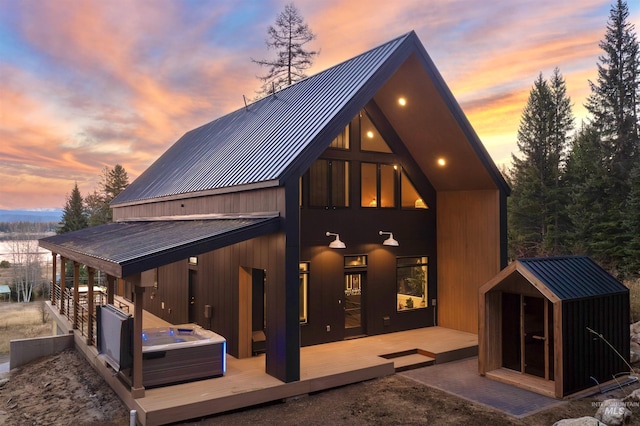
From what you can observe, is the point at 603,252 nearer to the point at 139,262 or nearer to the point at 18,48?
the point at 139,262

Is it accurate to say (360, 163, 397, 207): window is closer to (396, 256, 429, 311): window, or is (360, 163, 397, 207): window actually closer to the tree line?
(396, 256, 429, 311): window

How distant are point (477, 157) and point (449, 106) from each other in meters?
1.54

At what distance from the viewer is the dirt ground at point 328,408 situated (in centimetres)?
657

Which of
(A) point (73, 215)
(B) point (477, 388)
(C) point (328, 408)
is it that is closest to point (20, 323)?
(A) point (73, 215)

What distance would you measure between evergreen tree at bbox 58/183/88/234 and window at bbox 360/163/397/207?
33.4 metres

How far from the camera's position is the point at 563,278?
7812 millimetres

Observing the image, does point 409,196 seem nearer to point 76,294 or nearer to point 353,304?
point 353,304

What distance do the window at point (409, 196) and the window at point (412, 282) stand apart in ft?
4.60

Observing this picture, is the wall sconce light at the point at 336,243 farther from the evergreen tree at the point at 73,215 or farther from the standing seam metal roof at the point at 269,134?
the evergreen tree at the point at 73,215

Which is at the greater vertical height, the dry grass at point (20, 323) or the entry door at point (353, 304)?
the entry door at point (353, 304)

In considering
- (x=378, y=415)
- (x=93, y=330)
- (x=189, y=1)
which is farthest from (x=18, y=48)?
(x=378, y=415)

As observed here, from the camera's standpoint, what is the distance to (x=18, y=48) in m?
20.1

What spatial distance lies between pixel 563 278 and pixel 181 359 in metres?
6.72

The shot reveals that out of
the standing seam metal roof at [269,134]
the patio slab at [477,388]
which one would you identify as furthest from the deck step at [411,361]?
the standing seam metal roof at [269,134]
